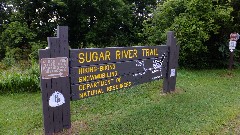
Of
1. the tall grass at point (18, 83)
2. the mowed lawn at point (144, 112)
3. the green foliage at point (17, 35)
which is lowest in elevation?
the mowed lawn at point (144, 112)

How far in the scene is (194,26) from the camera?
10609mm

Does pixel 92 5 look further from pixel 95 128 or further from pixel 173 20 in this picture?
pixel 95 128

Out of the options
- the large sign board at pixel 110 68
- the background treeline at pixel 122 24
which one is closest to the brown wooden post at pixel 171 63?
the large sign board at pixel 110 68

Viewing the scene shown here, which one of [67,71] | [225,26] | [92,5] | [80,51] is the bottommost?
[67,71]

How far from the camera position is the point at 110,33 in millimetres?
20719

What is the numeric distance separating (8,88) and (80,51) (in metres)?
3.90

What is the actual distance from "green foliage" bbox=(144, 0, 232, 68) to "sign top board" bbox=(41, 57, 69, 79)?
7.08m

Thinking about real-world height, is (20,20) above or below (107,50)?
above

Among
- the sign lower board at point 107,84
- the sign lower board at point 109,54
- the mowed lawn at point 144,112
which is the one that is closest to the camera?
the sign lower board at point 109,54

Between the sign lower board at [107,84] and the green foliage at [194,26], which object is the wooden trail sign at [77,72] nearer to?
the sign lower board at [107,84]

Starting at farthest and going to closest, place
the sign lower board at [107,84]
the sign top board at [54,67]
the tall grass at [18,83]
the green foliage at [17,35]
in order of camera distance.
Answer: the green foliage at [17,35], the tall grass at [18,83], the sign lower board at [107,84], the sign top board at [54,67]

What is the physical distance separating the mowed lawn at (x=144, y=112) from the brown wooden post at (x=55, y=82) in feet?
1.24

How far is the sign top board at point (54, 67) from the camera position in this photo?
4164 mm

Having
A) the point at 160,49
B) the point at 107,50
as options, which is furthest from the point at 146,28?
the point at 107,50
